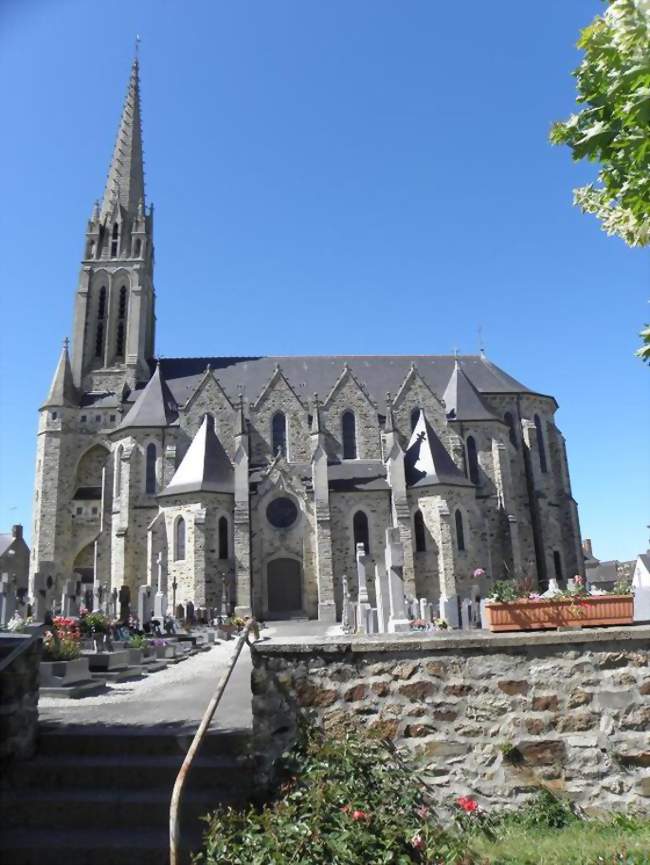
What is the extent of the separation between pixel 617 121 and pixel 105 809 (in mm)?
7537

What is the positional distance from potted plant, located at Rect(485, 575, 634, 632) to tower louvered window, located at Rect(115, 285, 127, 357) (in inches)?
1548

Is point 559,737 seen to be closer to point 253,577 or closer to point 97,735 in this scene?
point 97,735

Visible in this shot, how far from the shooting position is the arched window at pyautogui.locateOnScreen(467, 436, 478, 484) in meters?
37.7

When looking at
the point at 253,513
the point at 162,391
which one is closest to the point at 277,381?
the point at 162,391

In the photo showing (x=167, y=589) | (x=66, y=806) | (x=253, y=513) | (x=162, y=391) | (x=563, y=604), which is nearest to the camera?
(x=66, y=806)

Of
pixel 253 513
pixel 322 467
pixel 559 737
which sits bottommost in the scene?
pixel 559 737

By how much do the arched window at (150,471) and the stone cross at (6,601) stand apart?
47.6ft

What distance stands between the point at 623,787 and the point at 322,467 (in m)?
28.7

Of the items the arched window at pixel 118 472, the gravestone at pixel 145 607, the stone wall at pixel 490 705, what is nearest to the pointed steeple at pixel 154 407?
the arched window at pixel 118 472

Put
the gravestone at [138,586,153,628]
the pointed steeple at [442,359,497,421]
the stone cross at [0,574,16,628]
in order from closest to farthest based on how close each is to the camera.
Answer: the stone cross at [0,574,16,628] → the gravestone at [138,586,153,628] → the pointed steeple at [442,359,497,421]

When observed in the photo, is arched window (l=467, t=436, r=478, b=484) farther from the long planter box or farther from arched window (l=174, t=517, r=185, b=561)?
the long planter box

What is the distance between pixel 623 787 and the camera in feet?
17.6

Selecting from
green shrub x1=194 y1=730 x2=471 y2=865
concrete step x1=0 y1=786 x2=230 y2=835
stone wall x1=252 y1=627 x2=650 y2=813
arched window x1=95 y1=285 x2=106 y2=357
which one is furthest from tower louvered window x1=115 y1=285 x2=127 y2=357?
green shrub x1=194 y1=730 x2=471 y2=865

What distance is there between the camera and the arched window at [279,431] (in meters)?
38.3
